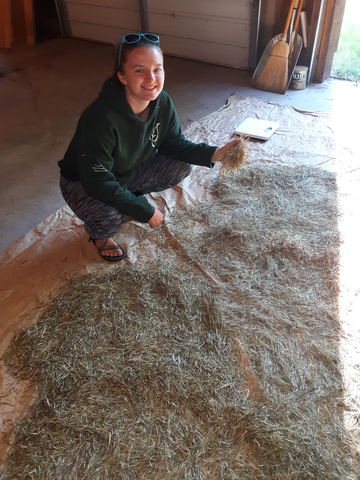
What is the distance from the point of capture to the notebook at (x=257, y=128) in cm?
310

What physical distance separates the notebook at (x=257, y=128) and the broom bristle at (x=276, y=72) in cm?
91

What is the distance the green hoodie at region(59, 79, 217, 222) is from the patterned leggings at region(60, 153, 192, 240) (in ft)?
0.39

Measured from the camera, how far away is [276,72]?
12.9 ft

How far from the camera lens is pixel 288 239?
2.06 meters

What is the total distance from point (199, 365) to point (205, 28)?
4.34 meters

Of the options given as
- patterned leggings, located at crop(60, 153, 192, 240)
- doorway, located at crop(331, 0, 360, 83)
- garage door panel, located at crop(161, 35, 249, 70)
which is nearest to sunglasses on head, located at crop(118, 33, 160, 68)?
patterned leggings, located at crop(60, 153, 192, 240)

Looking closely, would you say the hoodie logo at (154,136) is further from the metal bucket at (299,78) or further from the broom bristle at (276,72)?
the metal bucket at (299,78)

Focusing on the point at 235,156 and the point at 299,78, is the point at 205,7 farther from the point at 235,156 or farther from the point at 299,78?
the point at 235,156

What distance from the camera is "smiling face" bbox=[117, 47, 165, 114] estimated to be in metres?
1.63

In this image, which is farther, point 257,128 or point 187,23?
point 187,23

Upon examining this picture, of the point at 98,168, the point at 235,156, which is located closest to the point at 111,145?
the point at 98,168

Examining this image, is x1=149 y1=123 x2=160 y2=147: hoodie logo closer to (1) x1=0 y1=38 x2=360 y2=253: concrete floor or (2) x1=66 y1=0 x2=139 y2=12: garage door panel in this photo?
(1) x1=0 y1=38 x2=360 y2=253: concrete floor

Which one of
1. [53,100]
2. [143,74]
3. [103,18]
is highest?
[143,74]

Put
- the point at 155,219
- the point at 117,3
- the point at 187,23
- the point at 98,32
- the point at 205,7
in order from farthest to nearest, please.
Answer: the point at 98,32, the point at 117,3, the point at 187,23, the point at 205,7, the point at 155,219
